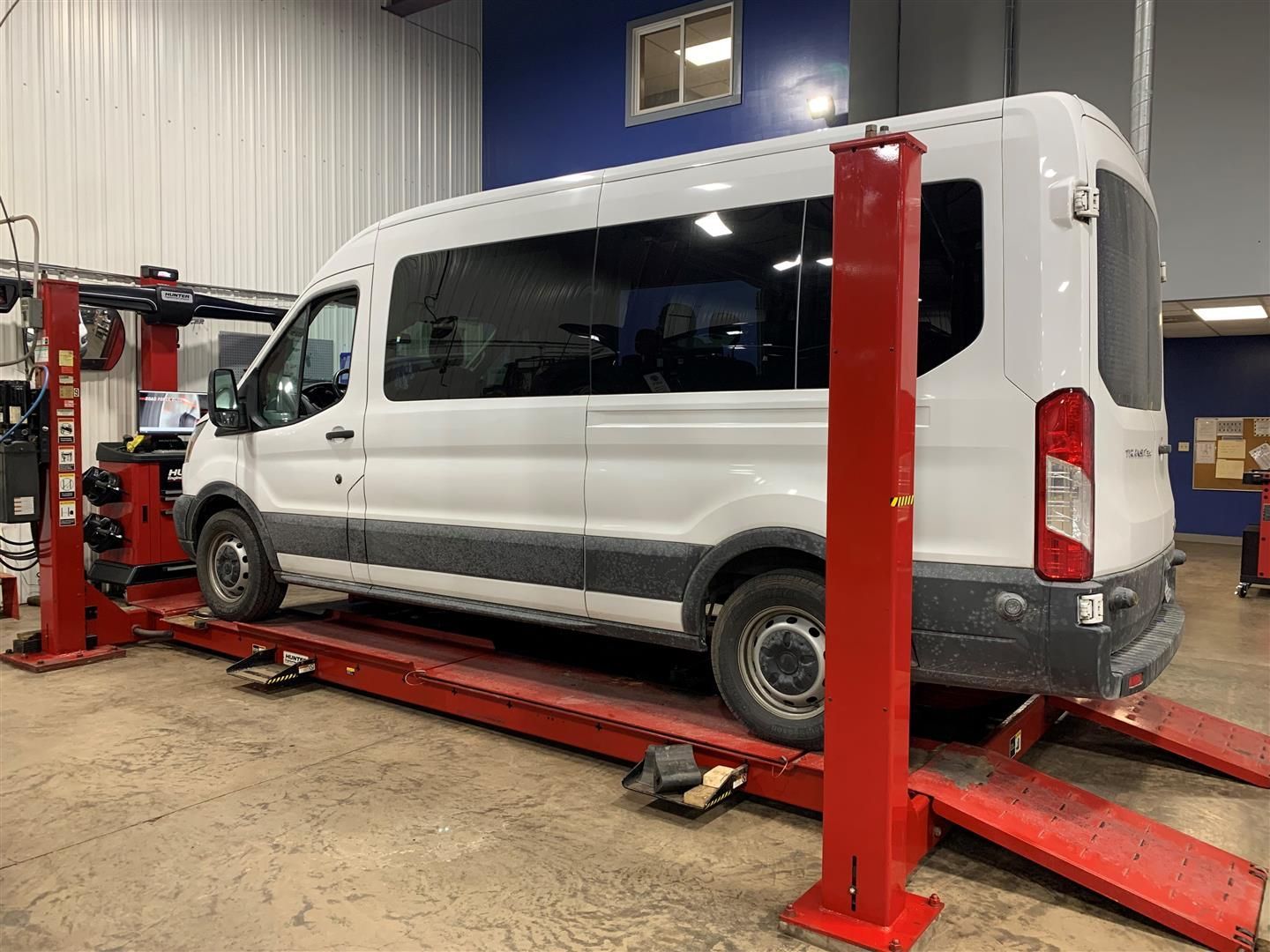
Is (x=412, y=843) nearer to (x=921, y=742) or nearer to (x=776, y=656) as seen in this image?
(x=776, y=656)

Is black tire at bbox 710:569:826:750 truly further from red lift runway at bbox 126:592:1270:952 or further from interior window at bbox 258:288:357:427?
interior window at bbox 258:288:357:427

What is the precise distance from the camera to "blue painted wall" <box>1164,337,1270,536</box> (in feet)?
38.8

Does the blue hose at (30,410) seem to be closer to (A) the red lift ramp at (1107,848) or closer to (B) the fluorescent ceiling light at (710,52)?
(A) the red lift ramp at (1107,848)

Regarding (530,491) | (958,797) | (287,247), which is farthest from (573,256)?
(287,247)

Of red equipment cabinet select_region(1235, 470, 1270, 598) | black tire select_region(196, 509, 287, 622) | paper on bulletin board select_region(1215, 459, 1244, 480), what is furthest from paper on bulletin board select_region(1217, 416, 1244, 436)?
black tire select_region(196, 509, 287, 622)

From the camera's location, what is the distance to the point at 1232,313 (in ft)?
32.3

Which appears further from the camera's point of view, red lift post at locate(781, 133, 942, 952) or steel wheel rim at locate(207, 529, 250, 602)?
steel wheel rim at locate(207, 529, 250, 602)

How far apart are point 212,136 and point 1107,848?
9.31 m

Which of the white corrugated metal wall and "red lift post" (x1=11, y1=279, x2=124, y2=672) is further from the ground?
the white corrugated metal wall

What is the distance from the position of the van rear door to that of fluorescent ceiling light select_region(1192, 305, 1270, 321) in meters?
7.16

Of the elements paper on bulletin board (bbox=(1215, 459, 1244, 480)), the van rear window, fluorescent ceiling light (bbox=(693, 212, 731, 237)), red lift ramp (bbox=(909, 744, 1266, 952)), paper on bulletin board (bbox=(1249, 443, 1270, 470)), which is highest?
fluorescent ceiling light (bbox=(693, 212, 731, 237))

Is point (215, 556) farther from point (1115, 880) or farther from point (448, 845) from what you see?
point (1115, 880)

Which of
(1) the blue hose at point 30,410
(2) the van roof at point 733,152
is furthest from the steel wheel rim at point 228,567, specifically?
(2) the van roof at point 733,152

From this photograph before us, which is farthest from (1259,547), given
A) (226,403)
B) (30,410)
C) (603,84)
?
(30,410)
